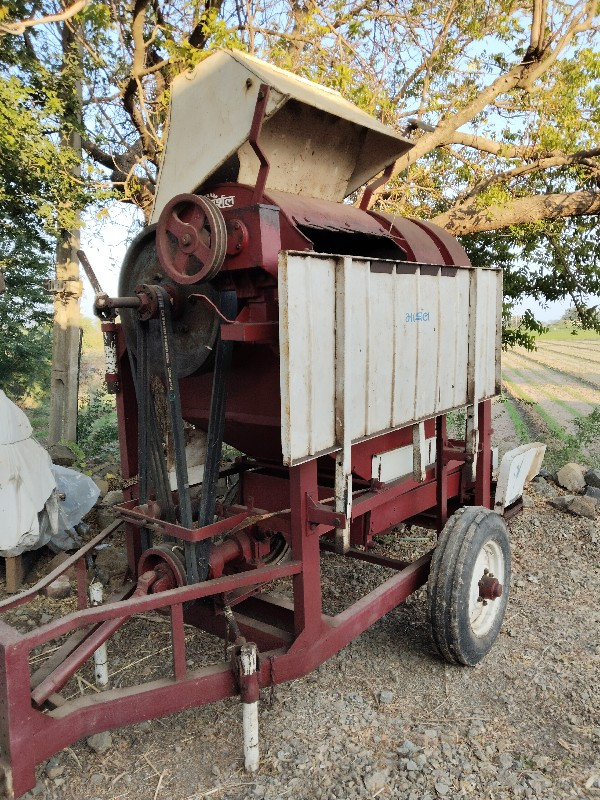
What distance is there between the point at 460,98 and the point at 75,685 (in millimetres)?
8508

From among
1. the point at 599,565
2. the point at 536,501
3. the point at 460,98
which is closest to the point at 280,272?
the point at 599,565

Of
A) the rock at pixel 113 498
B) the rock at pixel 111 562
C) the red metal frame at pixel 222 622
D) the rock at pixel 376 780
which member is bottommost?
the rock at pixel 111 562

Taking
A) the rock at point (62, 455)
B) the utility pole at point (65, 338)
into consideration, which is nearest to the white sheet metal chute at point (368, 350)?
the rock at point (62, 455)

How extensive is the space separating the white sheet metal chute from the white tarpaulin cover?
2917 millimetres

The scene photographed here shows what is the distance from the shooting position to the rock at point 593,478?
7.34 m

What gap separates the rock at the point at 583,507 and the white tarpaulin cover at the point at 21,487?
5293 millimetres

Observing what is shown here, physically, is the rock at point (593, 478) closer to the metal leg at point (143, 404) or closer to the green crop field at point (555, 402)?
the green crop field at point (555, 402)

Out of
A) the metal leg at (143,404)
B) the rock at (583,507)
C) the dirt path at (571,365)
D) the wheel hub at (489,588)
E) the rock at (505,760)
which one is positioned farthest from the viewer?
the dirt path at (571,365)

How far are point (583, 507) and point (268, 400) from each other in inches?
188

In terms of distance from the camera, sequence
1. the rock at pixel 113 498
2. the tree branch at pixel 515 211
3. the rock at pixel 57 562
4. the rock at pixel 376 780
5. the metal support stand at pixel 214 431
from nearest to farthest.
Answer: the rock at pixel 376 780 → the metal support stand at pixel 214 431 → the rock at pixel 57 562 → the rock at pixel 113 498 → the tree branch at pixel 515 211

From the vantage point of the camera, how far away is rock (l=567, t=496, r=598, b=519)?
6.55m

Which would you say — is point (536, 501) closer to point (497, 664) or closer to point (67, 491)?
point (497, 664)

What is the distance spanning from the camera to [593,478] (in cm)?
742

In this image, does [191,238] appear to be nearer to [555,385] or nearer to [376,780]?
[376,780]
